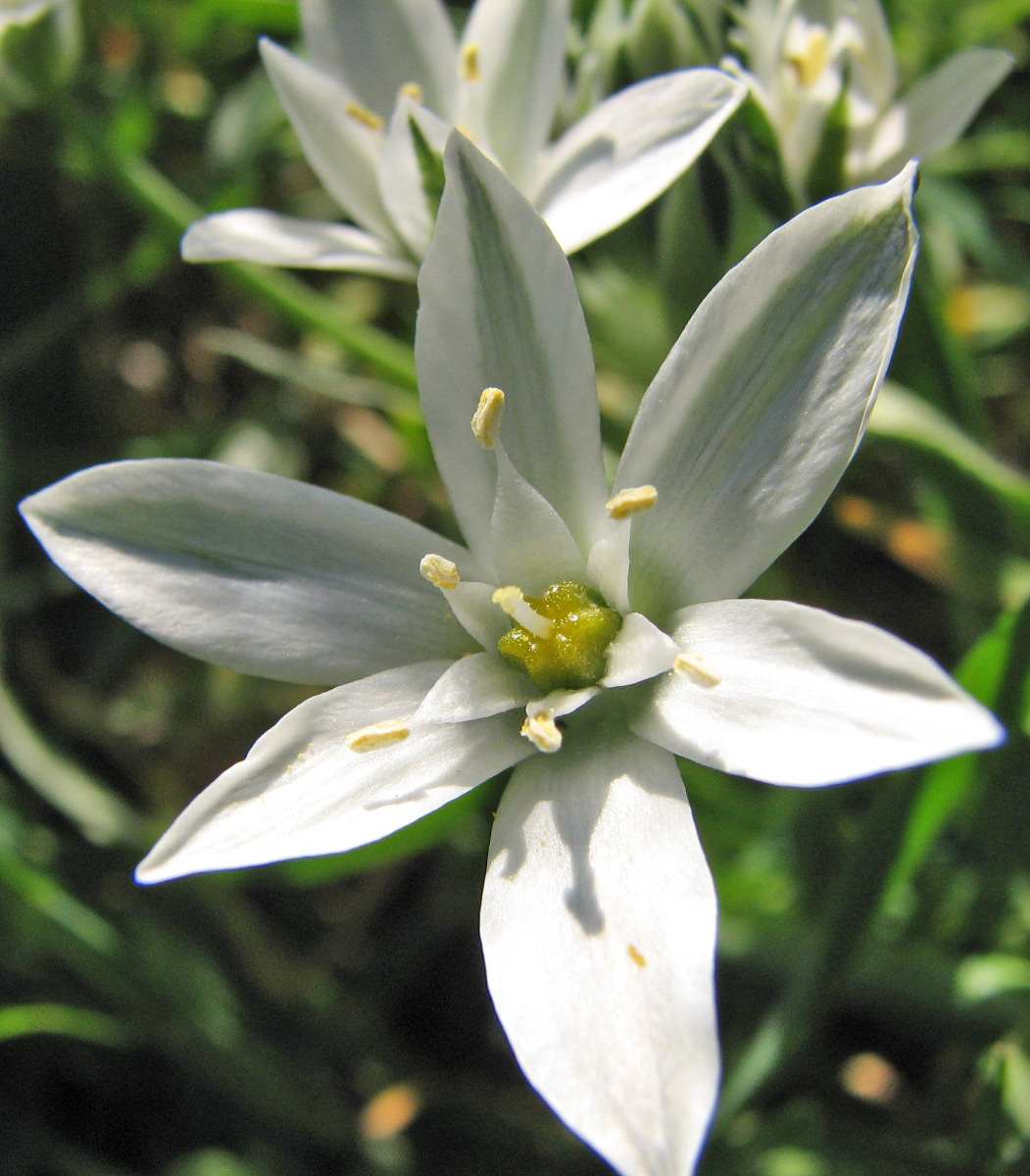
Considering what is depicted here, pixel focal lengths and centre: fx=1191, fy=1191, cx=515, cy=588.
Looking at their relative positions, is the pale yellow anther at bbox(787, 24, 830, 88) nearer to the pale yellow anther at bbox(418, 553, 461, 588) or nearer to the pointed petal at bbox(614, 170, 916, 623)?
the pointed petal at bbox(614, 170, 916, 623)

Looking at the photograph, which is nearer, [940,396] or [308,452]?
[940,396]

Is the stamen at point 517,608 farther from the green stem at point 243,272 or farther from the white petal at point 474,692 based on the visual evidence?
the green stem at point 243,272

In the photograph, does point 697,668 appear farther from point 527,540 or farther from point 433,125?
point 433,125

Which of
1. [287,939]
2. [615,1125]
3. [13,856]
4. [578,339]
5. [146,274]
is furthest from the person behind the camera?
[146,274]

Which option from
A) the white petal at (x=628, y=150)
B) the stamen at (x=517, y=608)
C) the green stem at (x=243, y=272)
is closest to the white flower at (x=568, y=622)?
the stamen at (x=517, y=608)

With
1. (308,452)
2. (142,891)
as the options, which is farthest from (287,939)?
(308,452)

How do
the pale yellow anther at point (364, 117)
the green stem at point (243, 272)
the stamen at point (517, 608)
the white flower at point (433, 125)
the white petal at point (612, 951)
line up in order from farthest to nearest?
the green stem at point (243, 272) < the pale yellow anther at point (364, 117) < the white flower at point (433, 125) < the stamen at point (517, 608) < the white petal at point (612, 951)

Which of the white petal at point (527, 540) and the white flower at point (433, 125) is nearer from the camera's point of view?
the white petal at point (527, 540)

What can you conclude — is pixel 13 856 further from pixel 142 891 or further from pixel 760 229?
pixel 760 229
